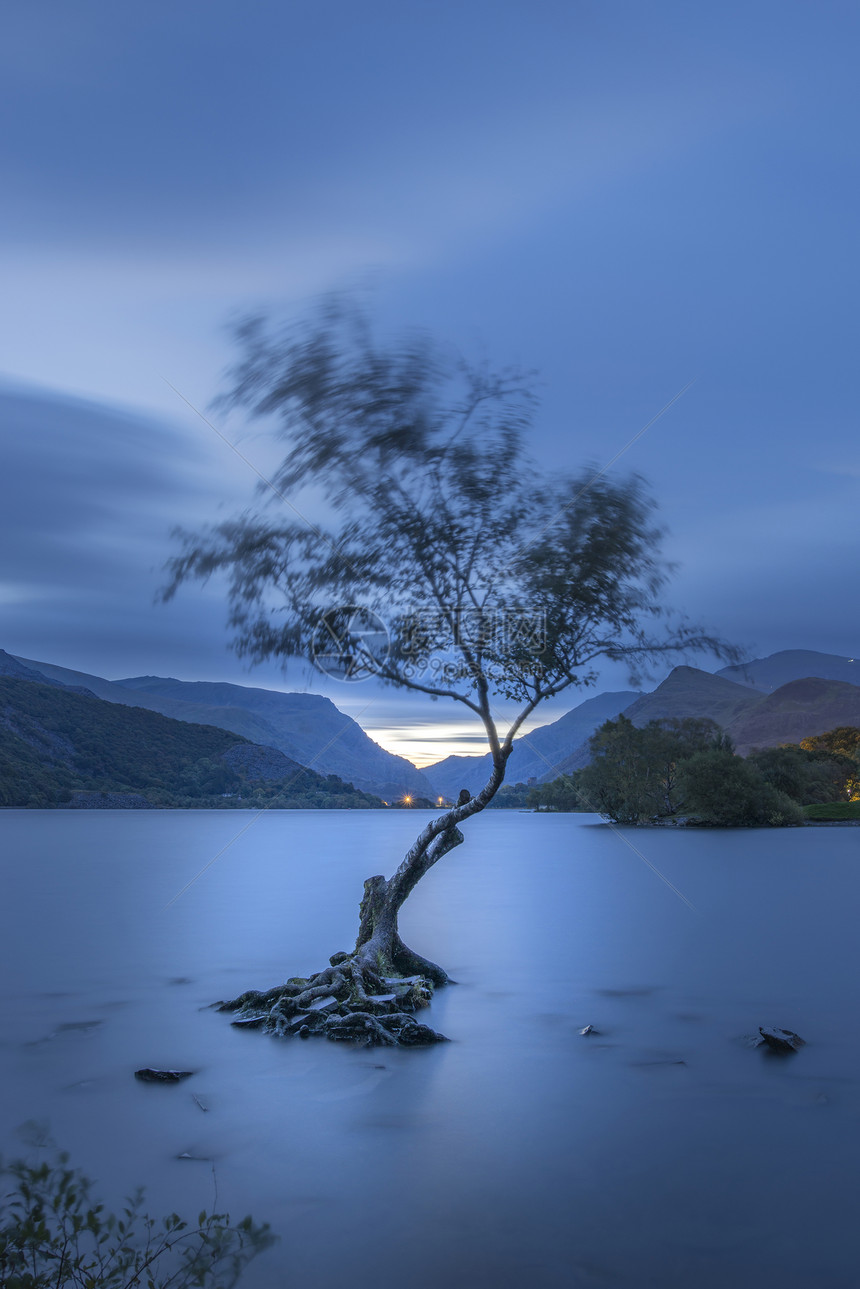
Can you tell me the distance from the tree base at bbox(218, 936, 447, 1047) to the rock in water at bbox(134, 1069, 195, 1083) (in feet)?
5.33

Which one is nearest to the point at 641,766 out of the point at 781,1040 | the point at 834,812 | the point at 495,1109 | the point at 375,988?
the point at 834,812

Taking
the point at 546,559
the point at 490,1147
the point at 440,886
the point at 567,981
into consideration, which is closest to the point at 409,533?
the point at 546,559

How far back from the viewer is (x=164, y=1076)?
1155 centimetres

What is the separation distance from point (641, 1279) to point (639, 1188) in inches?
65.5

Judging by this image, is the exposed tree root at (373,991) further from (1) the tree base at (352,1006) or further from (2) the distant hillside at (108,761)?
(2) the distant hillside at (108,761)

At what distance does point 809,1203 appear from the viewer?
7902 mm

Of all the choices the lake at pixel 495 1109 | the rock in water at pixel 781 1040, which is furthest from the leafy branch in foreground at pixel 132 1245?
the rock in water at pixel 781 1040

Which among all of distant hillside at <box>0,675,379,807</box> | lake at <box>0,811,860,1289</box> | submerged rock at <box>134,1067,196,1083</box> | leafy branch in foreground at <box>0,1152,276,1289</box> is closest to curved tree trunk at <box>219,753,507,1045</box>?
lake at <box>0,811,860,1289</box>

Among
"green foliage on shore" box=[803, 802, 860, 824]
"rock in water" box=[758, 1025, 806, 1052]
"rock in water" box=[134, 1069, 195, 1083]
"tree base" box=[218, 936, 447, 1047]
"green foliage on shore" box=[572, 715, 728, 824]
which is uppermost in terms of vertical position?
"green foliage on shore" box=[572, 715, 728, 824]

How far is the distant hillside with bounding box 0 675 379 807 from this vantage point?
17775 centimetres

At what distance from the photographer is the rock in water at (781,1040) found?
13016 millimetres

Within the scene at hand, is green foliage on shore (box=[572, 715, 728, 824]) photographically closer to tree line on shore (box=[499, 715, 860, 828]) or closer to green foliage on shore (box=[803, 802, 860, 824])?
tree line on shore (box=[499, 715, 860, 828])

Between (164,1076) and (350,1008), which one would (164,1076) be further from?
(350,1008)

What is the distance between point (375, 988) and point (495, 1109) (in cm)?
371
